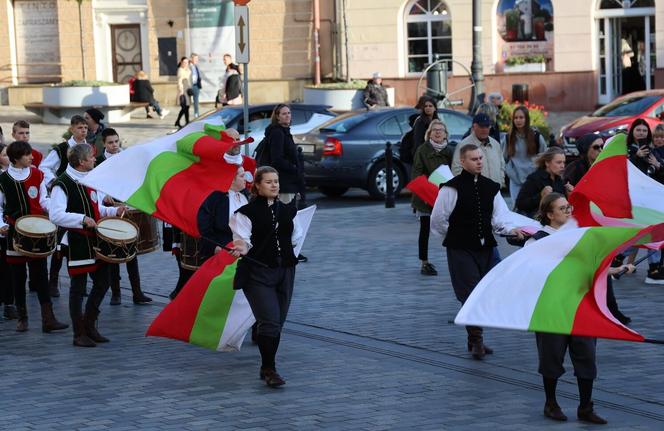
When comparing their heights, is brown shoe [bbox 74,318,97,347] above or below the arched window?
below

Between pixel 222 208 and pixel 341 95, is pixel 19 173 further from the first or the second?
pixel 341 95

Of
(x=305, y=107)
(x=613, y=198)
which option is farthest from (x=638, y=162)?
(x=305, y=107)

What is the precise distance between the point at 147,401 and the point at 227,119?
15.2 metres

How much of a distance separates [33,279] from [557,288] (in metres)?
5.60

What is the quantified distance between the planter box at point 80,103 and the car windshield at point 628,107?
47.2ft

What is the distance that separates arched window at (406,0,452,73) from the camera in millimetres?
36781

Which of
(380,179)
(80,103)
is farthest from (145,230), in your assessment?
(80,103)

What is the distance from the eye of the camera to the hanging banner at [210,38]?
38562 millimetres

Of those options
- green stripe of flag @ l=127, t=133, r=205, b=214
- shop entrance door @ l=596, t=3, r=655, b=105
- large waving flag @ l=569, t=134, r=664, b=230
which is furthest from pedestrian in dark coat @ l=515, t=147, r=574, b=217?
shop entrance door @ l=596, t=3, r=655, b=105

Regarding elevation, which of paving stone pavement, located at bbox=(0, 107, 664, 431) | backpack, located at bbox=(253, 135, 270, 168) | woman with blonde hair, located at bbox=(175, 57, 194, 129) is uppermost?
woman with blonde hair, located at bbox=(175, 57, 194, 129)

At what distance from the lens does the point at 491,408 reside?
28.0 feet

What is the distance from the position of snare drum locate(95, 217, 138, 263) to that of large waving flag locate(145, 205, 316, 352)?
91 centimetres

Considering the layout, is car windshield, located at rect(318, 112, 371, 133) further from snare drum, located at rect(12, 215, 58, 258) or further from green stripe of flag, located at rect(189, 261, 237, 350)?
green stripe of flag, located at rect(189, 261, 237, 350)

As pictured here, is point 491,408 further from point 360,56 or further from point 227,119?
point 360,56
